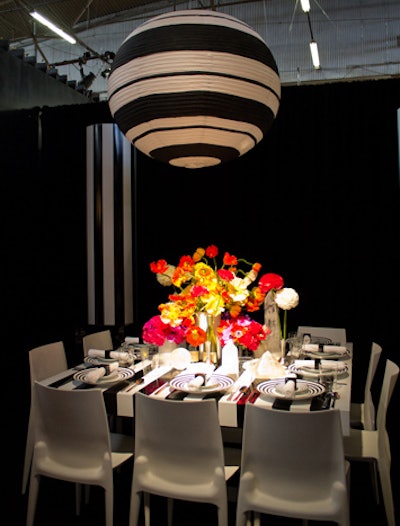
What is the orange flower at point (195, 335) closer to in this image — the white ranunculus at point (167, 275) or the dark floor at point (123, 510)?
the white ranunculus at point (167, 275)

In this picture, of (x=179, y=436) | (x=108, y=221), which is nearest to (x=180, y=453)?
(x=179, y=436)

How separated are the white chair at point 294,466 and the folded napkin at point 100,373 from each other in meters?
0.85

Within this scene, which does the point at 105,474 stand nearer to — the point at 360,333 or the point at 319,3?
the point at 360,333

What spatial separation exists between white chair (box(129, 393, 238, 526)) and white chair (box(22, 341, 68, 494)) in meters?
1.02

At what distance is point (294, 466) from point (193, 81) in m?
1.42

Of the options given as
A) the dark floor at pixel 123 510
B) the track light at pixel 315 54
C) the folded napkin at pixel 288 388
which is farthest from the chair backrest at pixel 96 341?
the track light at pixel 315 54

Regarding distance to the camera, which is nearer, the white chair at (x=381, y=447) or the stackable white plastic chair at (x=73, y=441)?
the stackable white plastic chair at (x=73, y=441)

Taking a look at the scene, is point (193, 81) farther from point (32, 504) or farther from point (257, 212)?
point (257, 212)

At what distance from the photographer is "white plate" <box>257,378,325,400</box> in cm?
216

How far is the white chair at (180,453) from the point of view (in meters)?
1.95

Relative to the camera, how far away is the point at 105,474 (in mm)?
2152

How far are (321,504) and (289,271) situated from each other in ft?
9.62

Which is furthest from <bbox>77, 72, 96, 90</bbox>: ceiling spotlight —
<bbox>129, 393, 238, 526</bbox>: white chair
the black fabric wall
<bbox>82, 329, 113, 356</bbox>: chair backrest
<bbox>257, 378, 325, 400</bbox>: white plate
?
<bbox>129, 393, 238, 526</bbox>: white chair

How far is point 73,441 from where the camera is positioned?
2.21 m
